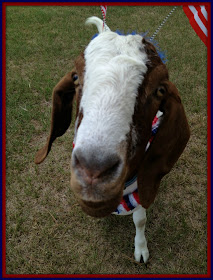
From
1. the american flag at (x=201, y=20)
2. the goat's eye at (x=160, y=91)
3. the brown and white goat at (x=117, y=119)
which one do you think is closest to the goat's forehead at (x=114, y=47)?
the brown and white goat at (x=117, y=119)

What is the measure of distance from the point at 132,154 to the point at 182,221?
1.91 m

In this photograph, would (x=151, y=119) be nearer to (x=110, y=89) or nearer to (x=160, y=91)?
(x=160, y=91)

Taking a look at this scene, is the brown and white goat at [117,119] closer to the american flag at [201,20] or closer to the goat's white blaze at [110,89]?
the goat's white blaze at [110,89]

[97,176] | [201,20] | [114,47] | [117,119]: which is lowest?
[201,20]

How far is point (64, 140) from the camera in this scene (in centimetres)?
414

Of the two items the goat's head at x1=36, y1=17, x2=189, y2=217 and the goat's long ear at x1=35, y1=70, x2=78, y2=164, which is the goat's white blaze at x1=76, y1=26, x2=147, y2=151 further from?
the goat's long ear at x1=35, y1=70, x2=78, y2=164

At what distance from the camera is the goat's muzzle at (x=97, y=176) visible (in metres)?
1.34

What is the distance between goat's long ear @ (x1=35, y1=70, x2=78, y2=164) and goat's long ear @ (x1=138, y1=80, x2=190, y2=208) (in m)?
0.73

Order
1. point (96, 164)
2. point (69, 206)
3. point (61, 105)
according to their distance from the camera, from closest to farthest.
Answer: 1. point (96, 164)
2. point (61, 105)
3. point (69, 206)

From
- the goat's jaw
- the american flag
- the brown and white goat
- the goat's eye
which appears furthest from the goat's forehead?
the american flag

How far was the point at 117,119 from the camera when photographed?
4.86 ft

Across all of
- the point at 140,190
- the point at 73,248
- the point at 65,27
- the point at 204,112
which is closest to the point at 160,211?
the point at 73,248

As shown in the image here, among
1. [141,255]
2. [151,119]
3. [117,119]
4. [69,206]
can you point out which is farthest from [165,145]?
[69,206]

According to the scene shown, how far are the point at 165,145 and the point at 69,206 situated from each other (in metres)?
1.80
